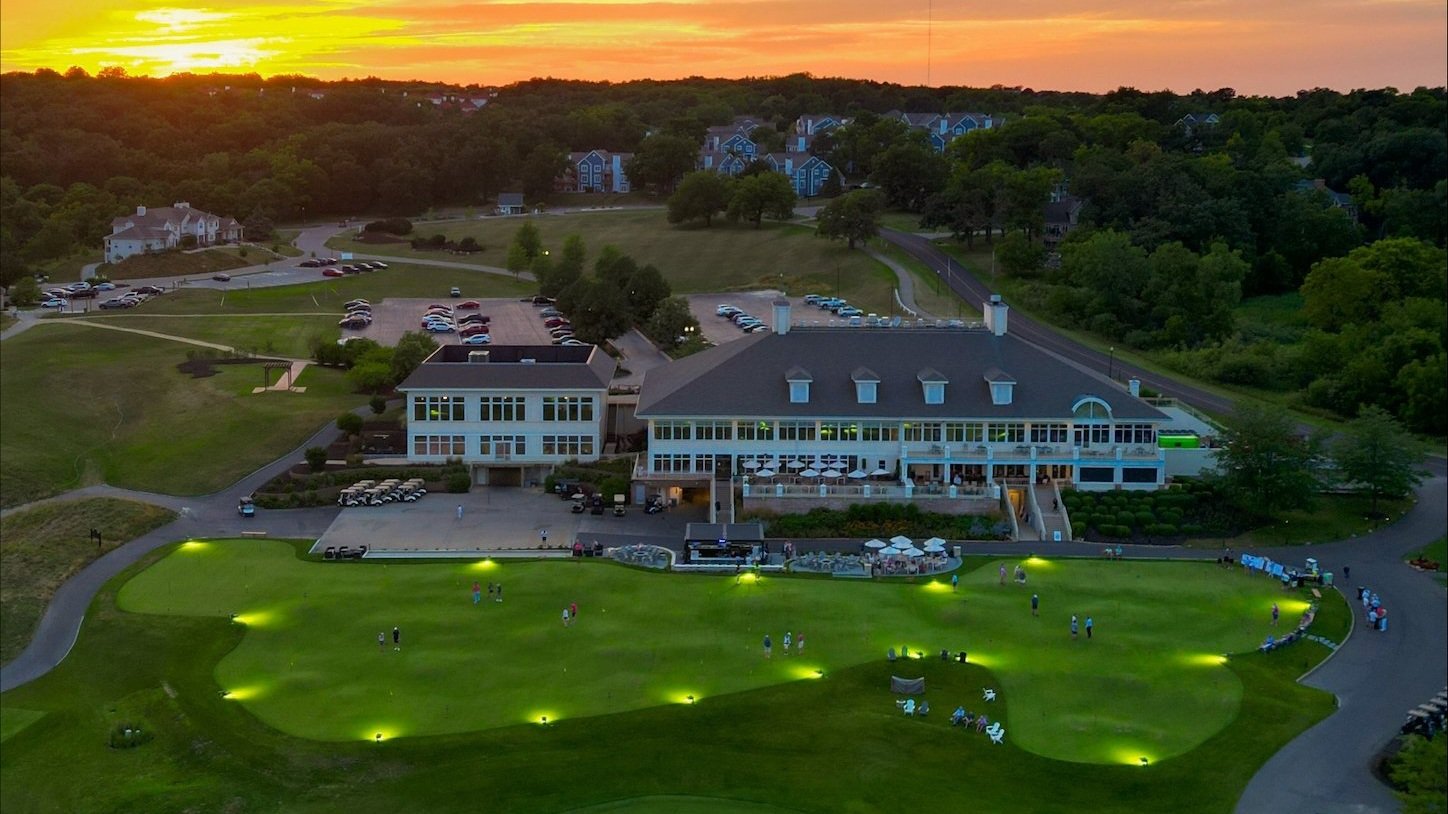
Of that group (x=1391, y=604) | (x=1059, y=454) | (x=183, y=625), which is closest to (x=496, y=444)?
(x=183, y=625)

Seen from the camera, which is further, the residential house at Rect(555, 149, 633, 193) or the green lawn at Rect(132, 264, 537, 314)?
the residential house at Rect(555, 149, 633, 193)

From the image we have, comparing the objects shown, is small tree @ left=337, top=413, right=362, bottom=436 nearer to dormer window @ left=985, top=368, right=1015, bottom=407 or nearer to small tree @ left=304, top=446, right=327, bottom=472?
small tree @ left=304, top=446, right=327, bottom=472

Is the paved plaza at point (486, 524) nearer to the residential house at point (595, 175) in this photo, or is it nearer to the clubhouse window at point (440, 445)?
the clubhouse window at point (440, 445)

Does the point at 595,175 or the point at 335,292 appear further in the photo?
the point at 595,175

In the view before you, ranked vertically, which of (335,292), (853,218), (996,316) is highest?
(853,218)

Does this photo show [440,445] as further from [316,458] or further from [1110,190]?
[1110,190]

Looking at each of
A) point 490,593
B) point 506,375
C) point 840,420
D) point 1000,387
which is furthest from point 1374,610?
point 506,375

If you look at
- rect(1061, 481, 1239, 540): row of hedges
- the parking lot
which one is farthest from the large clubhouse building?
the parking lot
